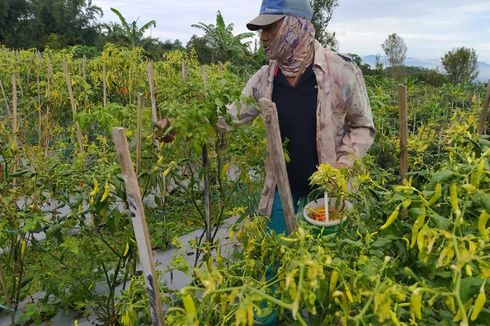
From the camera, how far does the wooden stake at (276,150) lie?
53.1 inches

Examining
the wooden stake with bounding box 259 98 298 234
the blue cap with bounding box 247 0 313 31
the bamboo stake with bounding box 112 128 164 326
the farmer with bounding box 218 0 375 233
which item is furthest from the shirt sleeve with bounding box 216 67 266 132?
the bamboo stake with bounding box 112 128 164 326

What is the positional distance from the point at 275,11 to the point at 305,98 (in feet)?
1.29

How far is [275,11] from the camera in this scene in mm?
2066

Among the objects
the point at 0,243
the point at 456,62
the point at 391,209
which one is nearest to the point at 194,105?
the point at 391,209

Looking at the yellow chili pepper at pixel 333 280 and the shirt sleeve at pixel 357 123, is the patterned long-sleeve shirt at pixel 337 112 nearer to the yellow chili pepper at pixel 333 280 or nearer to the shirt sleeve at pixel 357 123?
the shirt sleeve at pixel 357 123

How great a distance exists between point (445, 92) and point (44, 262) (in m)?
7.22

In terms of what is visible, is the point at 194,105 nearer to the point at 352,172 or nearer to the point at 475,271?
the point at 352,172

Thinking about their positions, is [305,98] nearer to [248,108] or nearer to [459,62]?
[248,108]

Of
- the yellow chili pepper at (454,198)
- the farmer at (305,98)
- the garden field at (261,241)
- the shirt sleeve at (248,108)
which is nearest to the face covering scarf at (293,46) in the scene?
the farmer at (305,98)

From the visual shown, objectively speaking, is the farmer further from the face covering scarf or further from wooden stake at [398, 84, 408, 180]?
wooden stake at [398, 84, 408, 180]

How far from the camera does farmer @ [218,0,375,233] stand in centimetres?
210

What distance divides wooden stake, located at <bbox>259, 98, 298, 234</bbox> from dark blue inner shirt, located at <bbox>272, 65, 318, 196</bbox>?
759 mm

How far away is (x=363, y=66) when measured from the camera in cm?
1864

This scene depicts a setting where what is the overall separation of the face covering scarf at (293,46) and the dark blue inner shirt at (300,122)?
0.04m
